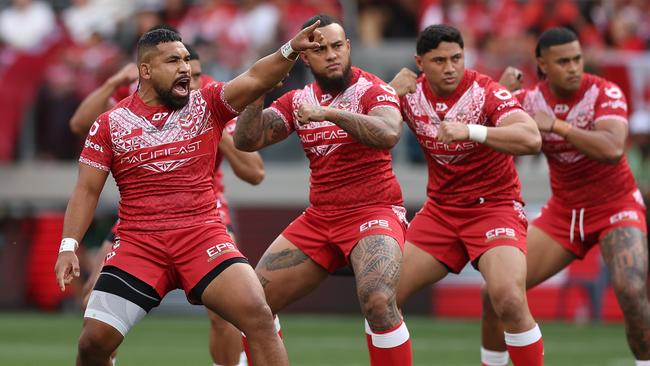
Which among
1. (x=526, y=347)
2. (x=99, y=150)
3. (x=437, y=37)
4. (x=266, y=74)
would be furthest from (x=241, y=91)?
(x=526, y=347)

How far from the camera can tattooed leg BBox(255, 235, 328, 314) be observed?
31.1ft

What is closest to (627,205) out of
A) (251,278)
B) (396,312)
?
(396,312)

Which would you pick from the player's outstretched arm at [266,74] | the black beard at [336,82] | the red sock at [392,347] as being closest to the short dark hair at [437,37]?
the black beard at [336,82]

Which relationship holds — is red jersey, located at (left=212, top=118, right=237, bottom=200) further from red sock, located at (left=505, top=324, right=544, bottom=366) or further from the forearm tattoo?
red sock, located at (left=505, top=324, right=544, bottom=366)

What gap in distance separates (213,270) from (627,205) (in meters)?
3.88

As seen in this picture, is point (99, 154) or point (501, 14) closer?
point (99, 154)

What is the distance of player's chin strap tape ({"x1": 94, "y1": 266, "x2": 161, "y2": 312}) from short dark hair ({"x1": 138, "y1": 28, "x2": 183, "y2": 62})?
149 cm

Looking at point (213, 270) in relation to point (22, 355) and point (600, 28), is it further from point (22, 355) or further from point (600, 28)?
point (600, 28)

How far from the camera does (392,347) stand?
8.90m

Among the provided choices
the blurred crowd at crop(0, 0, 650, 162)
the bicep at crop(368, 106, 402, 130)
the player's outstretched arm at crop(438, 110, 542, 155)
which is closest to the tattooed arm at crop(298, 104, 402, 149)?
the bicep at crop(368, 106, 402, 130)

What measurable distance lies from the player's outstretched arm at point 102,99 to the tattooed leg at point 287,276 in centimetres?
203

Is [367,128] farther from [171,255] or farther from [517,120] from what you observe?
[171,255]

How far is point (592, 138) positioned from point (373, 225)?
2.06 metres

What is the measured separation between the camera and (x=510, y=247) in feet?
31.2
